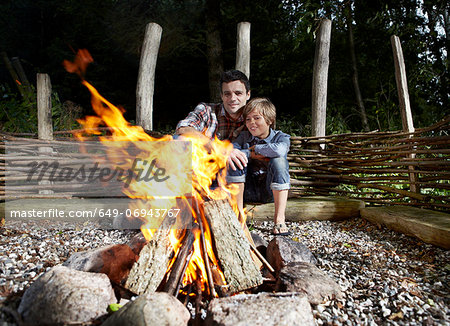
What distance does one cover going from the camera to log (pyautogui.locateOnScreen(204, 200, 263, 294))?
1.69 meters

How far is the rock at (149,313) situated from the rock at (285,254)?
2.75ft

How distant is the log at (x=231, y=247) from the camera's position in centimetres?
169

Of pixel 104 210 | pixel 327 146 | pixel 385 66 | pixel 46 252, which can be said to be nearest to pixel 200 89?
pixel 385 66

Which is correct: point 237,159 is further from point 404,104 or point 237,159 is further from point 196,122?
point 404,104

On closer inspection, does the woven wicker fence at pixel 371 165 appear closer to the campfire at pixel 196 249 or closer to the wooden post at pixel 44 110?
the wooden post at pixel 44 110

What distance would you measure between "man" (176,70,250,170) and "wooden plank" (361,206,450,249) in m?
1.51

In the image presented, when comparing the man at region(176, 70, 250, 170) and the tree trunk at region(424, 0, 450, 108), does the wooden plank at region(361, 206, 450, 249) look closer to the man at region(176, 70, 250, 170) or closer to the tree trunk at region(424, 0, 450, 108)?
the man at region(176, 70, 250, 170)

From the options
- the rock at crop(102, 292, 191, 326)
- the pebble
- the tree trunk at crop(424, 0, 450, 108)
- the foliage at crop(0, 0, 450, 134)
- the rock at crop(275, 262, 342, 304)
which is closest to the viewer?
the rock at crop(102, 292, 191, 326)

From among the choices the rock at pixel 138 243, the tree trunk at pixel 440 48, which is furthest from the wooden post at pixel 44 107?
the tree trunk at pixel 440 48

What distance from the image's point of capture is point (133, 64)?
8.31 meters

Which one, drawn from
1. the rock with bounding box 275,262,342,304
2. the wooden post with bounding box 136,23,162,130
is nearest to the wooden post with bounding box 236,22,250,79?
the wooden post with bounding box 136,23,162,130

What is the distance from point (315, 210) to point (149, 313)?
7.82 feet

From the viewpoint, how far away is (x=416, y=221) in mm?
2574

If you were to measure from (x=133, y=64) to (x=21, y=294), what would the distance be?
25.2 feet
